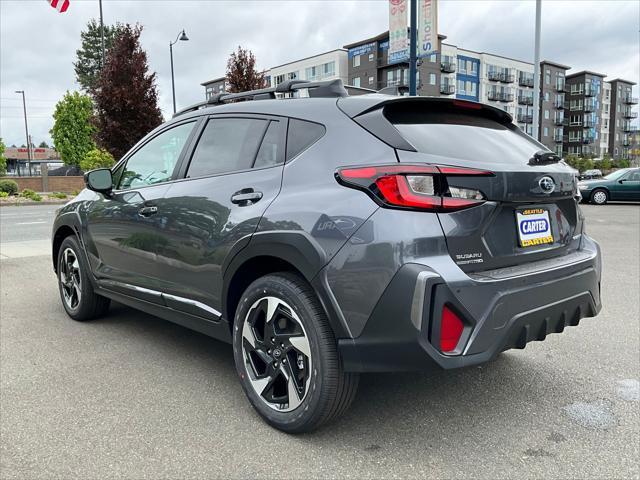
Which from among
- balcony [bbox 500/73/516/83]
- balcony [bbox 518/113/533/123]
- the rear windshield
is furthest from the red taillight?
balcony [bbox 518/113/533/123]

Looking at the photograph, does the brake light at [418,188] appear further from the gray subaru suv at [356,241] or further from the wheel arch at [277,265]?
the wheel arch at [277,265]

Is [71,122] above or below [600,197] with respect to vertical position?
above

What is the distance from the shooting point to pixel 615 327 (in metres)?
4.64

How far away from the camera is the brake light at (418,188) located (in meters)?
2.40

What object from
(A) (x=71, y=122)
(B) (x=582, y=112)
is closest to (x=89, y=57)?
(A) (x=71, y=122)

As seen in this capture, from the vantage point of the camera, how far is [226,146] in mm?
3385

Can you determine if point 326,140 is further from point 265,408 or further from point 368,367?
point 265,408

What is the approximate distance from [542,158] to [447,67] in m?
78.1

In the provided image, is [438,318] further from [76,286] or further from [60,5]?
[60,5]

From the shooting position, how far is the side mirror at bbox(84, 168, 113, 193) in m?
4.23

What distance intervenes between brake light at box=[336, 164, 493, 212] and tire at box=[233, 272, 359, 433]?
600 millimetres

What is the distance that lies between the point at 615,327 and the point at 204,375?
3.37m

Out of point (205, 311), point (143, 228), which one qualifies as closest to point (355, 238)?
point (205, 311)

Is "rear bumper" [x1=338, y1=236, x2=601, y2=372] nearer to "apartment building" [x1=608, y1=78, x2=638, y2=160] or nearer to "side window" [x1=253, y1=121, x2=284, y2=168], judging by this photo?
"side window" [x1=253, y1=121, x2=284, y2=168]
